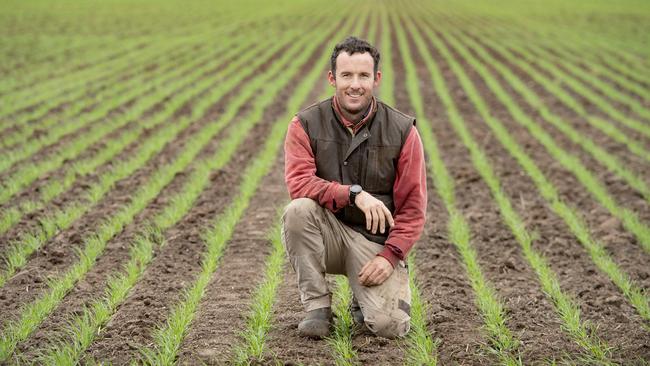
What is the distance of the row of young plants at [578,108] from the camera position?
9570 millimetres

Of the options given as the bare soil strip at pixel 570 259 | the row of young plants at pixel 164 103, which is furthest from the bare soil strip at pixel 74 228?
the bare soil strip at pixel 570 259

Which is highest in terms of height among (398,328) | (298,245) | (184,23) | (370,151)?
(370,151)

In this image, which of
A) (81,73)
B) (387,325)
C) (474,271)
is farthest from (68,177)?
(81,73)

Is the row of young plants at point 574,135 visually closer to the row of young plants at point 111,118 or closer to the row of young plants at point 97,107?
the row of young plants at point 111,118

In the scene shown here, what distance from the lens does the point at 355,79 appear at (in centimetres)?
379

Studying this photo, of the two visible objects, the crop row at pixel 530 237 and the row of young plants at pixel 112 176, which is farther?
the row of young plants at pixel 112 176

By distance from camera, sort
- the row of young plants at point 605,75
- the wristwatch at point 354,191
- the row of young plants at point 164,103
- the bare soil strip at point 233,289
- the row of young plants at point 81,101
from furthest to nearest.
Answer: the row of young plants at point 605,75 → the row of young plants at point 81,101 → the row of young plants at point 164,103 → the bare soil strip at point 233,289 → the wristwatch at point 354,191

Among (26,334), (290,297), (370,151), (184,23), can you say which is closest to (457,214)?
Answer: (290,297)

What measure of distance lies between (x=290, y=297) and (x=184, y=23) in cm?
2517

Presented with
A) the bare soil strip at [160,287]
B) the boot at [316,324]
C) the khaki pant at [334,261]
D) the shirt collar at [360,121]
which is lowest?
the bare soil strip at [160,287]

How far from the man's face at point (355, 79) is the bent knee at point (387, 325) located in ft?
3.64

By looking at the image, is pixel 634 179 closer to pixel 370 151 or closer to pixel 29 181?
pixel 370 151

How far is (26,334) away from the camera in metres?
3.90

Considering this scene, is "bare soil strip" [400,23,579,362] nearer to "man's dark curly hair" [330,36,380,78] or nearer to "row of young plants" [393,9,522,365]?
"row of young plants" [393,9,522,365]
